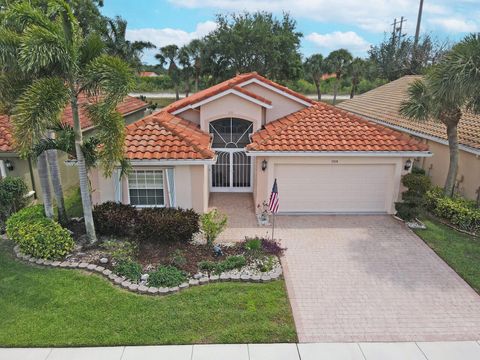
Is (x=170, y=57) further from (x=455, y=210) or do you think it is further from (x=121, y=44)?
(x=455, y=210)

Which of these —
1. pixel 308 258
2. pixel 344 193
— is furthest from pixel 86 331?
pixel 344 193

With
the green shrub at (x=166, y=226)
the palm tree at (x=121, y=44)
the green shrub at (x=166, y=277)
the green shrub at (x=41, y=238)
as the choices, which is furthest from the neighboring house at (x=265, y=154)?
the palm tree at (x=121, y=44)

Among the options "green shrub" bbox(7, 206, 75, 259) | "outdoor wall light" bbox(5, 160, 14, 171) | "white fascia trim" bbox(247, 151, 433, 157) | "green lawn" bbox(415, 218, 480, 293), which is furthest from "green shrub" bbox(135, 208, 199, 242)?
"green lawn" bbox(415, 218, 480, 293)

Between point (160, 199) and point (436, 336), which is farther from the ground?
point (160, 199)

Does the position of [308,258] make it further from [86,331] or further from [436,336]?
[86,331]

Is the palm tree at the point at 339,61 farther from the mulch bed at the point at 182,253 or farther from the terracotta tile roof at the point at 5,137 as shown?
the mulch bed at the point at 182,253

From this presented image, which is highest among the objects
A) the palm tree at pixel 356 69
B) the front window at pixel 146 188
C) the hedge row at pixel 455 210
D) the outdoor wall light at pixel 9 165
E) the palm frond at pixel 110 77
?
the palm tree at pixel 356 69
